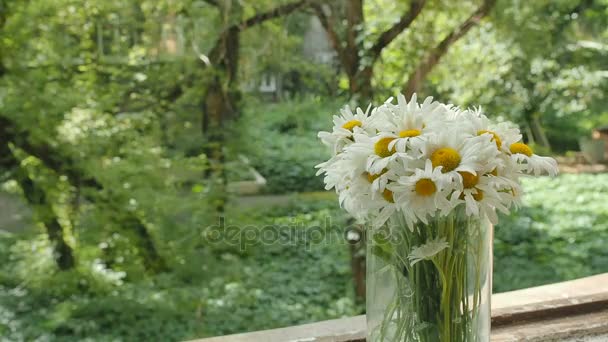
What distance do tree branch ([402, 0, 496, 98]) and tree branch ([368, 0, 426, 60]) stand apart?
0.16 m

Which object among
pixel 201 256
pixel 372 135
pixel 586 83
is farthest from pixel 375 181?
pixel 586 83

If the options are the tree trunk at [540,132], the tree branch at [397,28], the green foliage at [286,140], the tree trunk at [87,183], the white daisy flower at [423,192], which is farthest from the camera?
the tree trunk at [540,132]

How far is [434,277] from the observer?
2.05 ft

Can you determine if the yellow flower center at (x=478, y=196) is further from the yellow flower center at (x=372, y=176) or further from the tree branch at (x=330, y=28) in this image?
the tree branch at (x=330, y=28)

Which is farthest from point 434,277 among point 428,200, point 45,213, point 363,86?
point 45,213

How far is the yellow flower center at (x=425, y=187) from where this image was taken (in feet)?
1.87

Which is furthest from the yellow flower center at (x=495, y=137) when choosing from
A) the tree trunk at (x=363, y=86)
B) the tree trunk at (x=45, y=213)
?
the tree trunk at (x=45, y=213)

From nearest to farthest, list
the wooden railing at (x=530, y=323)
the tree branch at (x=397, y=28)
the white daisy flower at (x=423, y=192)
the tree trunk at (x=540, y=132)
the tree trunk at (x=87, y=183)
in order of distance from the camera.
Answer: the white daisy flower at (x=423, y=192) → the wooden railing at (x=530, y=323) → the tree trunk at (x=87, y=183) → the tree branch at (x=397, y=28) → the tree trunk at (x=540, y=132)

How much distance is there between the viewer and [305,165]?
2.61 m

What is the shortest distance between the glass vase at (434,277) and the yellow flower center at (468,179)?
4 cm

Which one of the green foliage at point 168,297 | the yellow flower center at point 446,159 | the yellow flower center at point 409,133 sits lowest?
the green foliage at point 168,297

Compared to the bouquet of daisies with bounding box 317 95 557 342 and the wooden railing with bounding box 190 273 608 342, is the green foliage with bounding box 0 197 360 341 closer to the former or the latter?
the wooden railing with bounding box 190 273 608 342

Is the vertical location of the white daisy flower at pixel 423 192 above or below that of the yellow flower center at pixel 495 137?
below

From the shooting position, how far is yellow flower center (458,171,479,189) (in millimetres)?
576
